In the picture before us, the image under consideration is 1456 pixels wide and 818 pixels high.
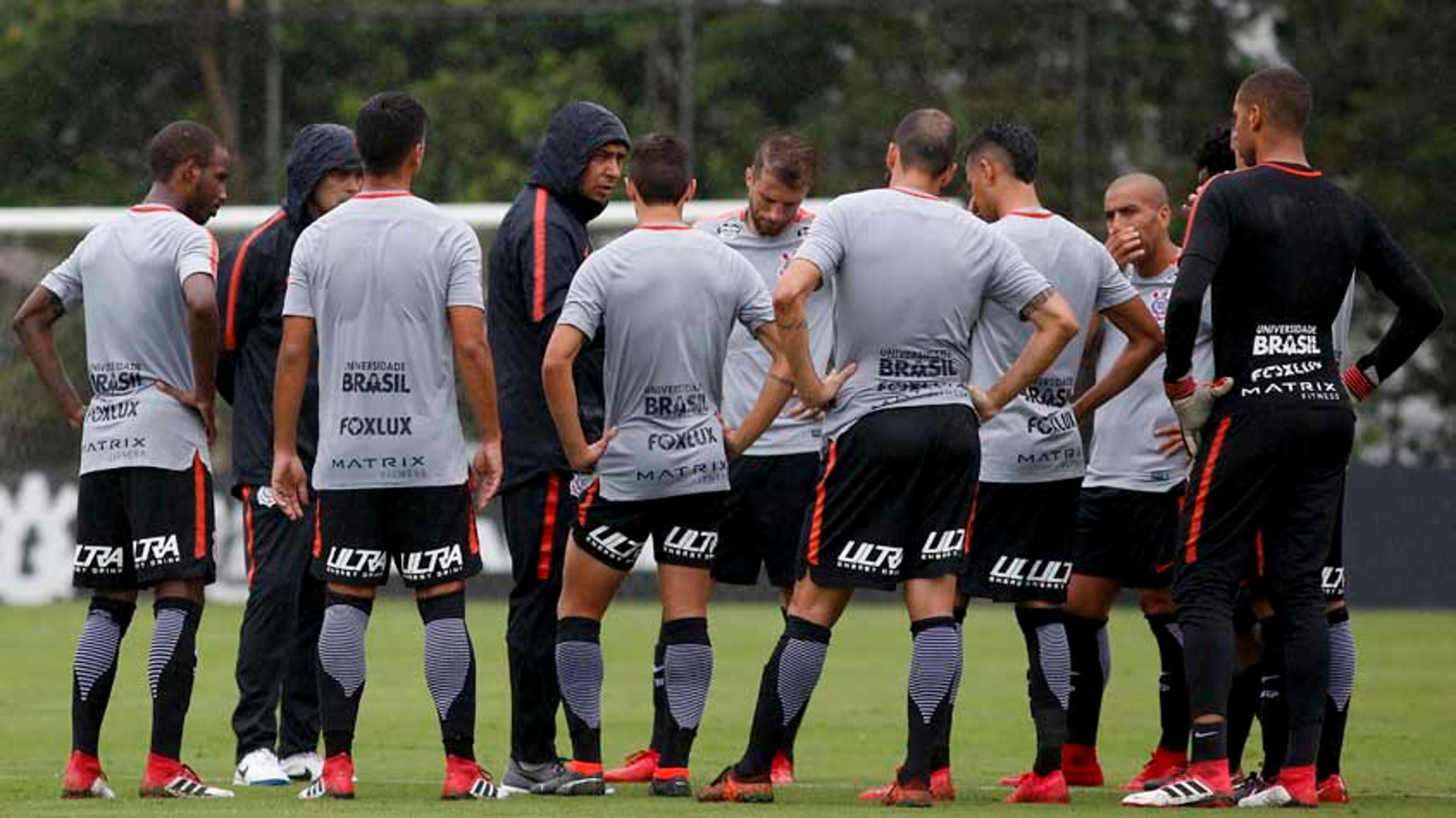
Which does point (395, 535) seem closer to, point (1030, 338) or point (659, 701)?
point (659, 701)

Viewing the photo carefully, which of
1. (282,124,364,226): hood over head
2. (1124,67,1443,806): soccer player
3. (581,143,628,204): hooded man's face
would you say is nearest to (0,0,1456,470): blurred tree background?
(282,124,364,226): hood over head

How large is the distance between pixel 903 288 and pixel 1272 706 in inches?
82.7

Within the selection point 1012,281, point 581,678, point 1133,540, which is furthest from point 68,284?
point 1133,540

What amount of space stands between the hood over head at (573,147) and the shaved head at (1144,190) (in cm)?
192

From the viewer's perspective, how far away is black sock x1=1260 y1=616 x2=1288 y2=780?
9250mm

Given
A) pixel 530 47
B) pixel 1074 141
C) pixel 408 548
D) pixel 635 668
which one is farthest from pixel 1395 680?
pixel 530 47

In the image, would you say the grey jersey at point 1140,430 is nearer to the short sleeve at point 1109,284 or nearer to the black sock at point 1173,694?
the black sock at point 1173,694

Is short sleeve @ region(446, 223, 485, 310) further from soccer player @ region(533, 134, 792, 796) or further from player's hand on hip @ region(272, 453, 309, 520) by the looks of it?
player's hand on hip @ region(272, 453, 309, 520)

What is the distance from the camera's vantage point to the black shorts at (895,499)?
8.59m

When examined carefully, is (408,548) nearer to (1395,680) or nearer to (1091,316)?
(1091,316)

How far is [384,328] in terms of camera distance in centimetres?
857

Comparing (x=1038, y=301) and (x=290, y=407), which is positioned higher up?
(x=1038, y=301)

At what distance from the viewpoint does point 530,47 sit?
28.1 m

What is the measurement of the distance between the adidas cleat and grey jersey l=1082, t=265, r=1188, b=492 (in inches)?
146
